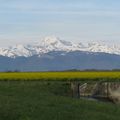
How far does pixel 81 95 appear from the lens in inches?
1889

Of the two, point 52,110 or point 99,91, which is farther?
point 99,91

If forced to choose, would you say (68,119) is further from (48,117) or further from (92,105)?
(92,105)

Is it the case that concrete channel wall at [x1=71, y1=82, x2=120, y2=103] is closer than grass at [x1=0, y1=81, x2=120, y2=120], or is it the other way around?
grass at [x1=0, y1=81, x2=120, y2=120]

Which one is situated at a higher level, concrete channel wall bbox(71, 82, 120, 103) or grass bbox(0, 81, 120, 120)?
concrete channel wall bbox(71, 82, 120, 103)

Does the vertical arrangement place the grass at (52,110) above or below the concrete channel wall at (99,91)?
below

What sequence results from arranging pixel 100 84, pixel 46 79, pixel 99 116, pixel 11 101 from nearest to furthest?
pixel 99 116 → pixel 11 101 → pixel 100 84 → pixel 46 79

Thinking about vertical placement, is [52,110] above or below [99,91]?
below

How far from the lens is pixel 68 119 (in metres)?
23.9

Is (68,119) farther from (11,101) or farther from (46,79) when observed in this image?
(46,79)

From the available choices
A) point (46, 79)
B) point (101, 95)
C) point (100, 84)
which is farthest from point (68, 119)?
point (46, 79)

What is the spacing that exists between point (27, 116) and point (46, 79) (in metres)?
46.0

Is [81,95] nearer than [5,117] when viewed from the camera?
No

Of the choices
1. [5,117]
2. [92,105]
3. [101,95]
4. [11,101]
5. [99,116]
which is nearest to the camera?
[5,117]

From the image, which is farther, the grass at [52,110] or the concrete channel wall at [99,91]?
the concrete channel wall at [99,91]
